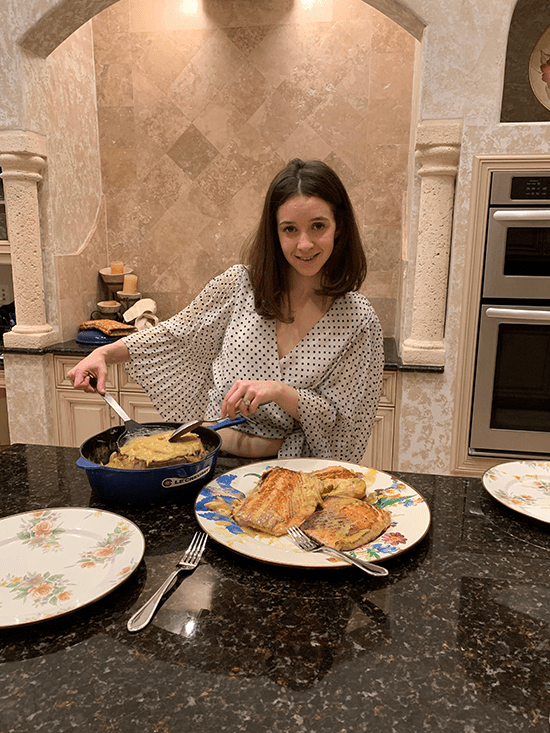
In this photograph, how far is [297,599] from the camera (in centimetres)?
78

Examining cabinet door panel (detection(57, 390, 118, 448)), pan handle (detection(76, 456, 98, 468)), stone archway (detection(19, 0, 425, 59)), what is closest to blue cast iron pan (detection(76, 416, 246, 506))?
pan handle (detection(76, 456, 98, 468))

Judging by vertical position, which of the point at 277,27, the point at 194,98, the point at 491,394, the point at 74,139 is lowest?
the point at 491,394

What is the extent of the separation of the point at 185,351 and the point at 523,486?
1.02 meters

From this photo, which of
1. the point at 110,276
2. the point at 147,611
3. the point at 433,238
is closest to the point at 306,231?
the point at 147,611

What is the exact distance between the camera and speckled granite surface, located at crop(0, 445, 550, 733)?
0.59 metres

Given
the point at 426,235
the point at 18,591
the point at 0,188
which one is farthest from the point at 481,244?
the point at 0,188

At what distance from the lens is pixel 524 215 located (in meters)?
2.37

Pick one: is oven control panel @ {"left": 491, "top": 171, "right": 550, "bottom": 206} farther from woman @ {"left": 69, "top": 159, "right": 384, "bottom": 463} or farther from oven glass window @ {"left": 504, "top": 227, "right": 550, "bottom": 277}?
woman @ {"left": 69, "top": 159, "right": 384, "bottom": 463}

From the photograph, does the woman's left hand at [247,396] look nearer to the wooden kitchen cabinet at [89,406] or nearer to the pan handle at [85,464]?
the pan handle at [85,464]

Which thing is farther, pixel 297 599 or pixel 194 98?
pixel 194 98

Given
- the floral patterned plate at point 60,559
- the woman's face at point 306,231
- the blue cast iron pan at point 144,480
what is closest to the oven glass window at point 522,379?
the woman's face at point 306,231

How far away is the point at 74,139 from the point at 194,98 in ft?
2.42

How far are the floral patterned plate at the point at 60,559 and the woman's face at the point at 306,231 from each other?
0.84 meters

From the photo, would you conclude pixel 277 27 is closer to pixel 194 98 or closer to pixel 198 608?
pixel 194 98
